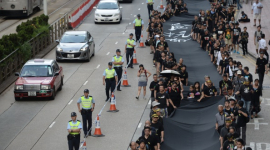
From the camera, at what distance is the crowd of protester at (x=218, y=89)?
1872cm

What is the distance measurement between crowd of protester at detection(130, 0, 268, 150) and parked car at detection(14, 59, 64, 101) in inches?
179

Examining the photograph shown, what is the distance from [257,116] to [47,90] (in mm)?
8436

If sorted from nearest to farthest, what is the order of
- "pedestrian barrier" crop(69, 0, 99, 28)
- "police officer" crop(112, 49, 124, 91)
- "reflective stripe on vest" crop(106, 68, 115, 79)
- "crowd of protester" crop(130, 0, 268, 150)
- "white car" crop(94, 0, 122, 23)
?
"crowd of protester" crop(130, 0, 268, 150), "reflective stripe on vest" crop(106, 68, 115, 79), "police officer" crop(112, 49, 124, 91), "pedestrian barrier" crop(69, 0, 99, 28), "white car" crop(94, 0, 122, 23)

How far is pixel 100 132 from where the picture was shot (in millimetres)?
23250

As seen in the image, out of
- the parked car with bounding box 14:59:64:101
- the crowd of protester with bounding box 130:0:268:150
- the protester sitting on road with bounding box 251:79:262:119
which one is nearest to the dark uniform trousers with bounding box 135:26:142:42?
the crowd of protester with bounding box 130:0:268:150

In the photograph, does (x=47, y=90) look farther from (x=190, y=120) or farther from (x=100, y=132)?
(x=190, y=120)

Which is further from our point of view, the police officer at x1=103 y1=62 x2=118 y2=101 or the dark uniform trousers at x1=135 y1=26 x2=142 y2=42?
the dark uniform trousers at x1=135 y1=26 x2=142 y2=42

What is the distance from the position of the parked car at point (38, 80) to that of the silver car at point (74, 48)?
5.09 m

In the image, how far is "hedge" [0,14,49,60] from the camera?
32.1 metres

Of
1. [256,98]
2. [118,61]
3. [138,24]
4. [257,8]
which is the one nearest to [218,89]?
[256,98]

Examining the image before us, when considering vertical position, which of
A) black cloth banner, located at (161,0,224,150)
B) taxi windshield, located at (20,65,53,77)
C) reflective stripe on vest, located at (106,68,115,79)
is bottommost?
black cloth banner, located at (161,0,224,150)

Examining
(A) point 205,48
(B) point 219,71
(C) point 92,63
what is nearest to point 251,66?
(A) point 205,48

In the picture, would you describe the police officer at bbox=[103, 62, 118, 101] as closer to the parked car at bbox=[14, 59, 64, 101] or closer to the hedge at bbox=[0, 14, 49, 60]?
the parked car at bbox=[14, 59, 64, 101]

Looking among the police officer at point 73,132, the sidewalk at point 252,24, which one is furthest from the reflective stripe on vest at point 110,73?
the sidewalk at point 252,24
